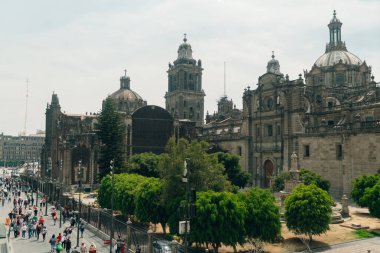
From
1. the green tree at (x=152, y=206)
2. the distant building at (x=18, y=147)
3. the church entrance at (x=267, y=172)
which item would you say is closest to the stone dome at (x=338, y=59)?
the church entrance at (x=267, y=172)

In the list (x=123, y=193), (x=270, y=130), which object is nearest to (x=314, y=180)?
(x=270, y=130)

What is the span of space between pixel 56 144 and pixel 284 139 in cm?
4202

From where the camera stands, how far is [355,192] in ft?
113

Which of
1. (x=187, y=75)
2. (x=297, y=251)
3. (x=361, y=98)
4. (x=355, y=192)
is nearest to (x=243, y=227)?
(x=297, y=251)

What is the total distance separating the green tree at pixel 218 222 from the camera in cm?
2181

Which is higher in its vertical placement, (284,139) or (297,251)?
(284,139)

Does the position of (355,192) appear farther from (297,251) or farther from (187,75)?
(187,75)

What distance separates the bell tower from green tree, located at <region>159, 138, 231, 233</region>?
61.2 m

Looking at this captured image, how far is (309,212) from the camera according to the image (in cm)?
2539

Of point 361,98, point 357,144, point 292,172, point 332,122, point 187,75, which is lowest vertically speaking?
point 292,172

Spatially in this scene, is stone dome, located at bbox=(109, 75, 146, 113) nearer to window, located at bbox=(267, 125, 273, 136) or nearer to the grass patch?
window, located at bbox=(267, 125, 273, 136)

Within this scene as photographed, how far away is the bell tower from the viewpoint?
89.1m

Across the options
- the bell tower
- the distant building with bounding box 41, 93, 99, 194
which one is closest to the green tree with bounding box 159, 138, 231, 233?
the distant building with bounding box 41, 93, 99, 194

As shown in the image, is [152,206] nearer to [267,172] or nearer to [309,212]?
[309,212]
